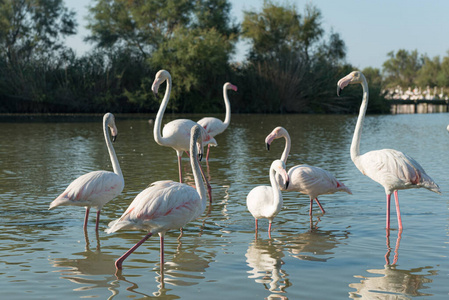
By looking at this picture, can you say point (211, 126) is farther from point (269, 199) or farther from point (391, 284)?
point (391, 284)

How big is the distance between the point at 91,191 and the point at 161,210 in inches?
52.4

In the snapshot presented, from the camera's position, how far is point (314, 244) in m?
5.92

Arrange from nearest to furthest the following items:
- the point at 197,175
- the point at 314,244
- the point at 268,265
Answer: the point at 268,265
the point at 197,175
the point at 314,244

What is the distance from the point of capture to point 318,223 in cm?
688

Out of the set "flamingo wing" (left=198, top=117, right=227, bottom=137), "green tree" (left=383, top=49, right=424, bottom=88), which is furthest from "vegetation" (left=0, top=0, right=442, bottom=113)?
"green tree" (left=383, top=49, right=424, bottom=88)

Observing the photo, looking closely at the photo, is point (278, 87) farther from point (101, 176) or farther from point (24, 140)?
point (101, 176)

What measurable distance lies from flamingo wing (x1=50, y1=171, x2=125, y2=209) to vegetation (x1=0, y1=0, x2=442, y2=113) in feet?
93.6

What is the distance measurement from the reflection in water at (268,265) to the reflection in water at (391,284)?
581 mm

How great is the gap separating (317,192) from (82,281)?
3415 millimetres

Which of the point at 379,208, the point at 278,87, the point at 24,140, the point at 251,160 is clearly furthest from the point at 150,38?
the point at 379,208

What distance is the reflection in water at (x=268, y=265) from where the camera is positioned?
471 cm

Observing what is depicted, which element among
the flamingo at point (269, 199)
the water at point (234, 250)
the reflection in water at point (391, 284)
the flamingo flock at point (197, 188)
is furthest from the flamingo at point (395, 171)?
the reflection in water at point (391, 284)

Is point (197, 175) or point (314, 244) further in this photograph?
point (314, 244)

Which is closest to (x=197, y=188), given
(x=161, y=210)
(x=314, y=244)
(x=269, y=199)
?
(x=161, y=210)
